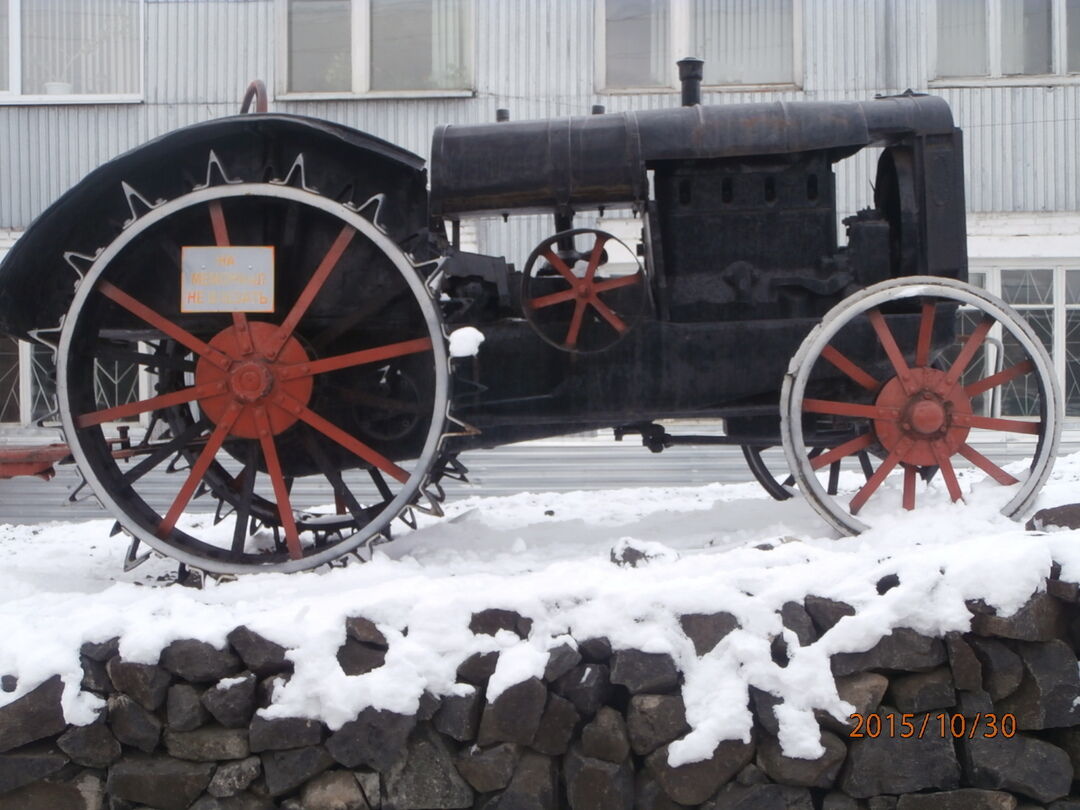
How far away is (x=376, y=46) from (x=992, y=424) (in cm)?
631

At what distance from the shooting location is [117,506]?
3.60 m

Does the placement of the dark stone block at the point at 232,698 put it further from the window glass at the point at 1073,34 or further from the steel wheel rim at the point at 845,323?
the window glass at the point at 1073,34

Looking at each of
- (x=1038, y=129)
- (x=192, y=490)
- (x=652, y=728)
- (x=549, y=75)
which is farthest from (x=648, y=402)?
(x=1038, y=129)

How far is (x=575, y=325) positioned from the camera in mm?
3926

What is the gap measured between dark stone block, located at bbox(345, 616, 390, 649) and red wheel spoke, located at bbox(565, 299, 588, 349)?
1.27m

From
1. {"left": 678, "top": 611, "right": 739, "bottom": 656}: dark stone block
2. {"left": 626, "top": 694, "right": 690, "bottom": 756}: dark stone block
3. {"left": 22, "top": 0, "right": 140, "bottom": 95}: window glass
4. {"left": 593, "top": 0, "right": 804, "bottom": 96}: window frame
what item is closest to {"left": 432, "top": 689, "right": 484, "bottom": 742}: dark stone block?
{"left": 626, "top": 694, "right": 690, "bottom": 756}: dark stone block

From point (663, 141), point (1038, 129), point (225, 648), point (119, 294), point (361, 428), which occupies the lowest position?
point (225, 648)

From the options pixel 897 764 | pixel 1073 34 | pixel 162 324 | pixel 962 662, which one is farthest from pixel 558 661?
pixel 1073 34

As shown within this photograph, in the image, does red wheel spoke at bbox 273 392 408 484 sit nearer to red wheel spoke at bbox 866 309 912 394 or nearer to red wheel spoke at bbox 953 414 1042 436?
red wheel spoke at bbox 866 309 912 394

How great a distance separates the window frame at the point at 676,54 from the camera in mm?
8352

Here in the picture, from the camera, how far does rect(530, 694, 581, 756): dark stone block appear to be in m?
3.25

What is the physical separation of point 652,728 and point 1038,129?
274 inches

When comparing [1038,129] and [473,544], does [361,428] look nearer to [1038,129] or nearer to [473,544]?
[473,544]

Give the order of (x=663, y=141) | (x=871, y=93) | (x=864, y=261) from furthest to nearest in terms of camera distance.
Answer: (x=871, y=93), (x=864, y=261), (x=663, y=141)
